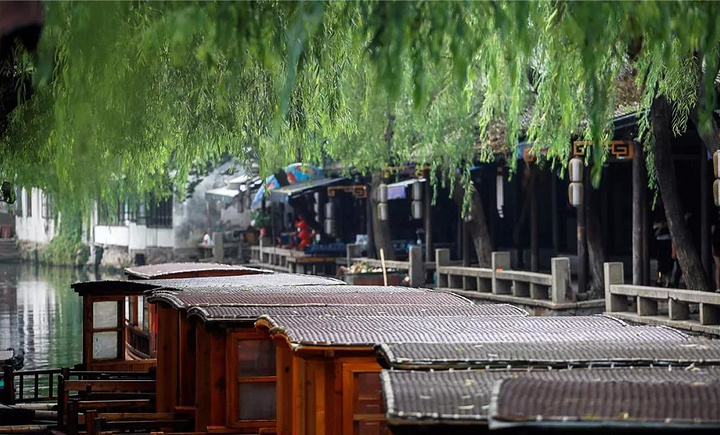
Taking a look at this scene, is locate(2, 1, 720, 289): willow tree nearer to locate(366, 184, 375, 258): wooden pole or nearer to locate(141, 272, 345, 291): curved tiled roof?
locate(141, 272, 345, 291): curved tiled roof

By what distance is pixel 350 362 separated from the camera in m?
6.90

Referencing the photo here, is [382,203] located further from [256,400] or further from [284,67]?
[284,67]

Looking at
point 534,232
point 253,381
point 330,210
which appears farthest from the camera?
point 330,210

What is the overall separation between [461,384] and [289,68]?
152 cm

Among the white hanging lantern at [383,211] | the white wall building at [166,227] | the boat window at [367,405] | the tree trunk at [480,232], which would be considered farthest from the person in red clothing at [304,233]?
the boat window at [367,405]

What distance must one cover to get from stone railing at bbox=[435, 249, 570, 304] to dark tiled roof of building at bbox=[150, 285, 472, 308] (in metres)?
6.14

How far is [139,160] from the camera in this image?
37.1 feet

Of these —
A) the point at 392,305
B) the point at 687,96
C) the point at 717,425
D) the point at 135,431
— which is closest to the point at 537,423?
the point at 717,425

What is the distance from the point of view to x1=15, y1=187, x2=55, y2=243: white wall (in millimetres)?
54031

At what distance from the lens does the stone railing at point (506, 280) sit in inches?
692

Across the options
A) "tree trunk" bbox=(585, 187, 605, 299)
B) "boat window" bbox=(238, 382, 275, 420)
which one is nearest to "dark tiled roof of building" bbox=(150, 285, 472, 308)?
"boat window" bbox=(238, 382, 275, 420)

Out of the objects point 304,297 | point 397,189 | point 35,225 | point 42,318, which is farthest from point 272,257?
point 35,225

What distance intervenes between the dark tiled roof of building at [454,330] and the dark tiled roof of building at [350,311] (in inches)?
25.0

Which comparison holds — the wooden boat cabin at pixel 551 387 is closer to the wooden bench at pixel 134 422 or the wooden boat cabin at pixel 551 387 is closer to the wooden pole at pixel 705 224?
the wooden bench at pixel 134 422
